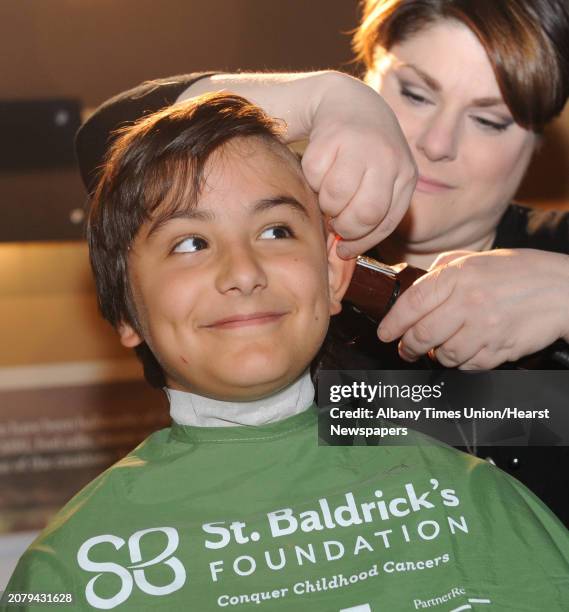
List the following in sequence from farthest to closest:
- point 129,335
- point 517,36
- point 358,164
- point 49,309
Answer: point 49,309, point 517,36, point 129,335, point 358,164

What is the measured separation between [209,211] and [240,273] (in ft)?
0.33

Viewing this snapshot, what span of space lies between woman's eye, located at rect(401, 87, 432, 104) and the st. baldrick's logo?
807mm

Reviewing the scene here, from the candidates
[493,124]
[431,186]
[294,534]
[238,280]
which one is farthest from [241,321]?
[493,124]

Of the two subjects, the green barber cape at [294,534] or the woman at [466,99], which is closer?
the green barber cape at [294,534]

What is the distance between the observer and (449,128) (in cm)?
158

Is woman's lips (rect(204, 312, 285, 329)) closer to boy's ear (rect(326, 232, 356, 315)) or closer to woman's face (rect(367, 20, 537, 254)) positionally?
boy's ear (rect(326, 232, 356, 315))

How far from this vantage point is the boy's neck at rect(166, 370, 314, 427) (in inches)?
52.5

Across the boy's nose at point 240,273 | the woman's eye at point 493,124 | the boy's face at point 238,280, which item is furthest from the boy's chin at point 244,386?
the woman's eye at point 493,124

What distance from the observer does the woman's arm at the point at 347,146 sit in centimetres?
117

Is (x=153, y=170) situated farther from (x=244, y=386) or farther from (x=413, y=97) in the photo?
(x=413, y=97)

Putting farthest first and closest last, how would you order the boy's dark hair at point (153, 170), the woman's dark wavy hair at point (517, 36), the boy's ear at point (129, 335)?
the woman's dark wavy hair at point (517, 36)
the boy's ear at point (129, 335)
the boy's dark hair at point (153, 170)

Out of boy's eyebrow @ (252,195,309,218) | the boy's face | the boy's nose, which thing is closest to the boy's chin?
the boy's face

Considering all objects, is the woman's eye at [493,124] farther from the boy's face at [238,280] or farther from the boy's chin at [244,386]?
the boy's chin at [244,386]

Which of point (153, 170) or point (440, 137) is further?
point (440, 137)
